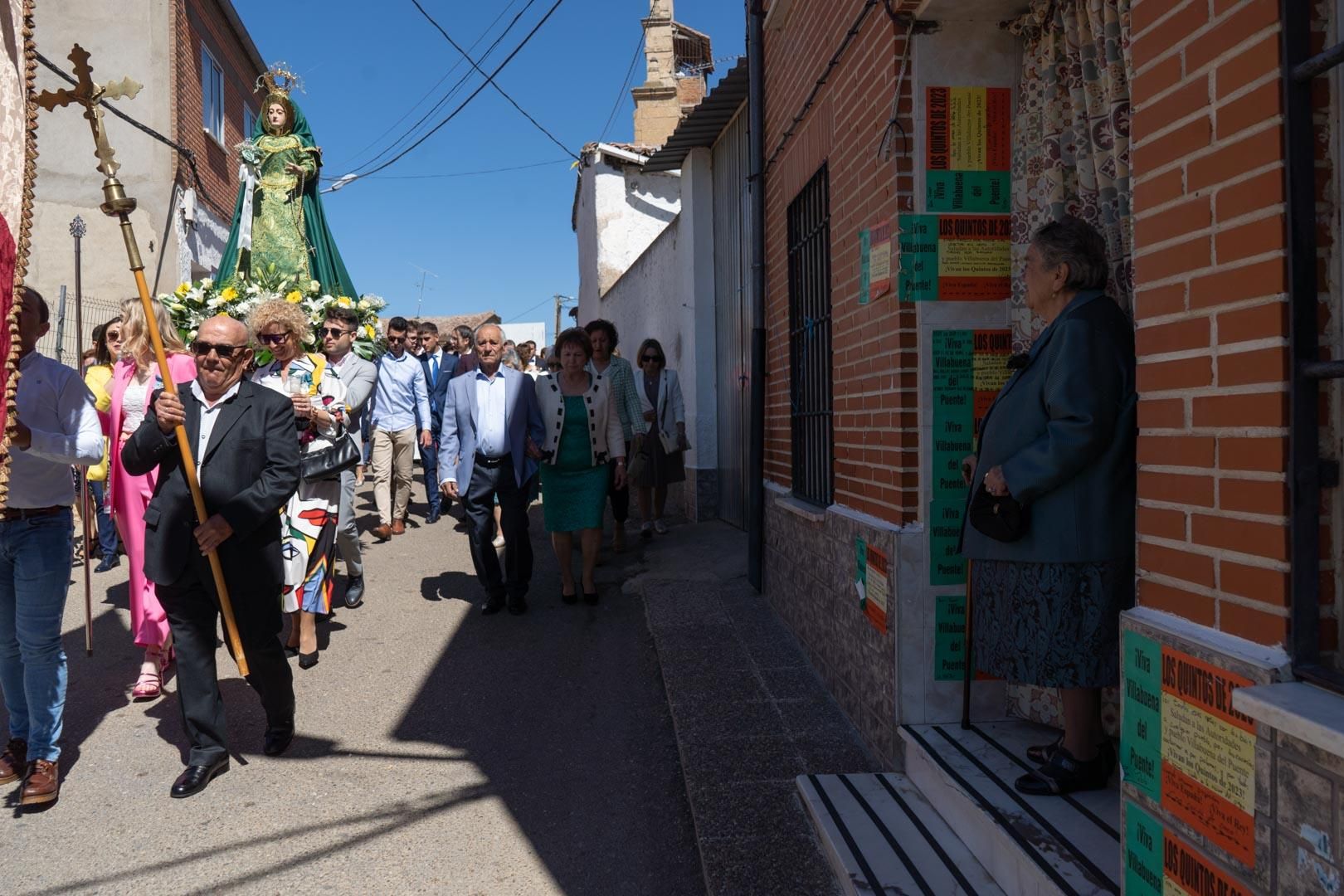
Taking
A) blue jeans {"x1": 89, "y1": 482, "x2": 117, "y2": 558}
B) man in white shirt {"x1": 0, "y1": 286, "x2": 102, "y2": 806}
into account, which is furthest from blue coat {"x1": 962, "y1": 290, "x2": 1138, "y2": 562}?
blue jeans {"x1": 89, "y1": 482, "x2": 117, "y2": 558}

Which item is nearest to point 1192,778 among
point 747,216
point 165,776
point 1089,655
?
point 1089,655

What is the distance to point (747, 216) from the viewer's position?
28.7 ft

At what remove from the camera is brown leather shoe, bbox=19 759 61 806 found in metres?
3.79

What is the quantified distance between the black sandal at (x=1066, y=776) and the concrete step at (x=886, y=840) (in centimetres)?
28

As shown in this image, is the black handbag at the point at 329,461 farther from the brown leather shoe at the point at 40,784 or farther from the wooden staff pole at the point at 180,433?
the brown leather shoe at the point at 40,784

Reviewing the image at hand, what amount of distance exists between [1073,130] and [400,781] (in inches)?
138

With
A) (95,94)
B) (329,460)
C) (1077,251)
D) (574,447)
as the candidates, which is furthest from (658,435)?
(1077,251)

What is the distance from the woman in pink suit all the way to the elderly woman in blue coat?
4036 mm

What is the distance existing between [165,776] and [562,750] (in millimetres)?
1637

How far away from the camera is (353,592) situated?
711 centimetres

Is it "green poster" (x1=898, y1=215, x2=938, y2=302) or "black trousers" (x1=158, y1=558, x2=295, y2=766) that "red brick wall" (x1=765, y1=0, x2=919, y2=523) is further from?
"black trousers" (x1=158, y1=558, x2=295, y2=766)

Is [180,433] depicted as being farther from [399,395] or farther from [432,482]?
[432,482]

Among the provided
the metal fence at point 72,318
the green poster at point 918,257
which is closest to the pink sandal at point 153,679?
the green poster at point 918,257

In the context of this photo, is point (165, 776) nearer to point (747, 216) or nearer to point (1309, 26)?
point (1309, 26)
